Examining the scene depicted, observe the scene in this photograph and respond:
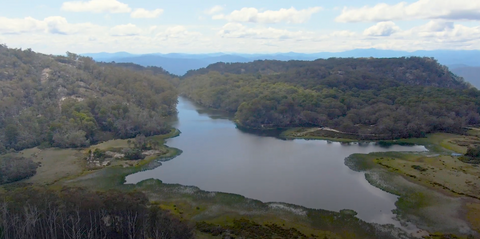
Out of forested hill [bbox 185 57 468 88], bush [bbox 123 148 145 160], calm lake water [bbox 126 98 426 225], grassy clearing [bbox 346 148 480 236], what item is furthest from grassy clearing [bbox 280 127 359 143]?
forested hill [bbox 185 57 468 88]

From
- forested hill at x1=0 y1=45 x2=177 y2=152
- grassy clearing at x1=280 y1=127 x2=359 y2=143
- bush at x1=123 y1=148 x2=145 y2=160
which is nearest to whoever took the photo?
bush at x1=123 y1=148 x2=145 y2=160

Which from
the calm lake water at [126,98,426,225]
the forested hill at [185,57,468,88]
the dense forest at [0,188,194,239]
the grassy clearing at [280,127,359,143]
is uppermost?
the forested hill at [185,57,468,88]

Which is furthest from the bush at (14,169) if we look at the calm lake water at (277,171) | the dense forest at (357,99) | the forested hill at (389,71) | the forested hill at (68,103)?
the forested hill at (389,71)

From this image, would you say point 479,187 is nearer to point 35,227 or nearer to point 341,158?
point 341,158

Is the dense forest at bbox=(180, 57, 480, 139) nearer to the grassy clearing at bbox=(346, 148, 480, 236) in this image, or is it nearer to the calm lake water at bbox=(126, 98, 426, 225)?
the calm lake water at bbox=(126, 98, 426, 225)

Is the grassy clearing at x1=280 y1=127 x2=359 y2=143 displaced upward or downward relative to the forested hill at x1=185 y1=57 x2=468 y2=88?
downward

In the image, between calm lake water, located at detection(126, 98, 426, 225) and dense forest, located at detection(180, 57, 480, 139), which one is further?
dense forest, located at detection(180, 57, 480, 139)

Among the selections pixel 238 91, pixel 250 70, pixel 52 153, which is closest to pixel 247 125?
pixel 238 91

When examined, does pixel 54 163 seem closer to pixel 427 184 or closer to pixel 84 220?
pixel 84 220
